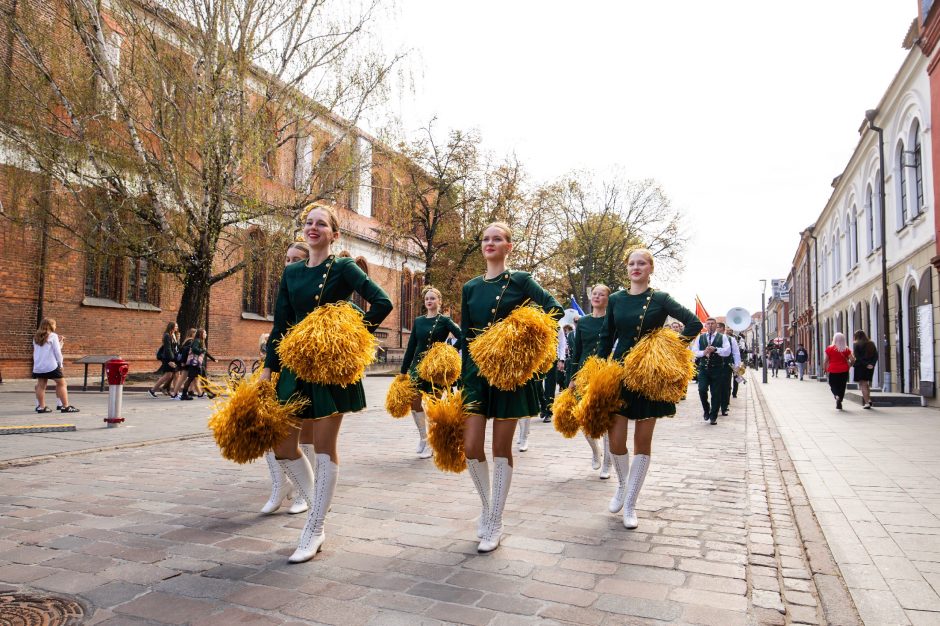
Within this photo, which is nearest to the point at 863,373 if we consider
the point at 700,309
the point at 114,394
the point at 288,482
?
the point at 700,309

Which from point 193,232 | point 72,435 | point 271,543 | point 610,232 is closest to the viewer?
point 271,543

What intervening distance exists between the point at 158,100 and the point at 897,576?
17.5 m

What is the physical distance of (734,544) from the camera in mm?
4527

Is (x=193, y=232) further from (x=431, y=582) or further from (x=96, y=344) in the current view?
(x=431, y=582)

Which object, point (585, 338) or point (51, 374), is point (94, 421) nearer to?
point (51, 374)

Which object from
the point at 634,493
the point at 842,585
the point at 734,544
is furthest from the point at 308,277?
the point at 842,585

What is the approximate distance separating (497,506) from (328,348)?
1.55m

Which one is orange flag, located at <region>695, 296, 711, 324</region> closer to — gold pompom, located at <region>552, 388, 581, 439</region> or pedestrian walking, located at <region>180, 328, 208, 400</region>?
gold pompom, located at <region>552, 388, 581, 439</region>

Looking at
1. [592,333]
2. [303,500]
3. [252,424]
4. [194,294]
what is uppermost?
[194,294]

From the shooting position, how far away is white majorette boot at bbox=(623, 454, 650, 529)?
4.93 meters

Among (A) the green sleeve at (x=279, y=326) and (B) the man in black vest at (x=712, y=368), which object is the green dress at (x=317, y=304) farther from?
→ (B) the man in black vest at (x=712, y=368)

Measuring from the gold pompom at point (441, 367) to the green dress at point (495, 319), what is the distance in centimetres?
233

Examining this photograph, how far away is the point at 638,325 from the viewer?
17.8 ft

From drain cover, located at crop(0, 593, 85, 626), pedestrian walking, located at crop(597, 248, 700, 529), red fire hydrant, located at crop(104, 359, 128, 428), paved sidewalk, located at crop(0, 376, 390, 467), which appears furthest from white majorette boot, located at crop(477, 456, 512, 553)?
red fire hydrant, located at crop(104, 359, 128, 428)
